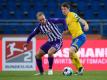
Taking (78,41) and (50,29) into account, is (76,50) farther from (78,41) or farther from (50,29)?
(50,29)

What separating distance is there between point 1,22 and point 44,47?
580cm

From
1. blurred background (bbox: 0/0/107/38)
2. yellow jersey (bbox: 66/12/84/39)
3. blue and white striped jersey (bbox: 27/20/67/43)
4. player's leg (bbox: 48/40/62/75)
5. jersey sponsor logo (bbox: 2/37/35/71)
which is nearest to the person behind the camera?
yellow jersey (bbox: 66/12/84/39)

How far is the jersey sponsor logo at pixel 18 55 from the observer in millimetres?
16641

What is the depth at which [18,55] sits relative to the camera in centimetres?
1678

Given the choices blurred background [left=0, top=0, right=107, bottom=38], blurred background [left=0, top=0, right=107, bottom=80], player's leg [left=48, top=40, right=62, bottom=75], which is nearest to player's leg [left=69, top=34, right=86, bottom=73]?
blurred background [left=0, top=0, right=107, bottom=80]

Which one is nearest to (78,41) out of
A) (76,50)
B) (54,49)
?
(76,50)

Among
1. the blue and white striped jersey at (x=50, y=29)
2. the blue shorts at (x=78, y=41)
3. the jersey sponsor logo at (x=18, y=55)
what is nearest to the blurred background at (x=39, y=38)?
the jersey sponsor logo at (x=18, y=55)

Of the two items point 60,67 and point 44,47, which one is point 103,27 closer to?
point 60,67

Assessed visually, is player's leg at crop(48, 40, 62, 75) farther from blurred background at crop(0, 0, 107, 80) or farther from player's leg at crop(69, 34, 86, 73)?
player's leg at crop(69, 34, 86, 73)

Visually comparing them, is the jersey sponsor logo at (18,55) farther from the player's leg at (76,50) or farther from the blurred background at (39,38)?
the player's leg at (76,50)

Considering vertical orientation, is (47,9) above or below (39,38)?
above

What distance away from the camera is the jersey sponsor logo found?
54.6 ft

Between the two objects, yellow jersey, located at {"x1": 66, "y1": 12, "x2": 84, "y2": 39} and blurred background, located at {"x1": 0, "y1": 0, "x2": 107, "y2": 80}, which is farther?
blurred background, located at {"x1": 0, "y1": 0, "x2": 107, "y2": 80}

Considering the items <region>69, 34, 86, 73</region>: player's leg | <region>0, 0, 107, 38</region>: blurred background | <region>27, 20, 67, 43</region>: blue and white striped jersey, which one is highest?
<region>0, 0, 107, 38</region>: blurred background
